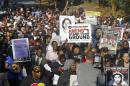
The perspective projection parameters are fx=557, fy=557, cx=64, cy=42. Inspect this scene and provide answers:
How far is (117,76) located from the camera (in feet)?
35.3

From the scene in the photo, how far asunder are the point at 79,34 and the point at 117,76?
1627 millimetres

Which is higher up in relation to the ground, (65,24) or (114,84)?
(65,24)

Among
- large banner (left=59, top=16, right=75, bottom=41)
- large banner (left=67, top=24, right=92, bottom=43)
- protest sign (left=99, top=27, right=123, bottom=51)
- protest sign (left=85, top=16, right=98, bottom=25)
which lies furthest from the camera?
protest sign (left=85, top=16, right=98, bottom=25)

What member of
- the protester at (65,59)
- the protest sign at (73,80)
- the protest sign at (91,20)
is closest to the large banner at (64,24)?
the protester at (65,59)

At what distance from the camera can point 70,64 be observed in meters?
11.3

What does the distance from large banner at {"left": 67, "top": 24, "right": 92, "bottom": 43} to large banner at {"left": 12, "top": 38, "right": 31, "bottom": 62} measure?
3.27 feet

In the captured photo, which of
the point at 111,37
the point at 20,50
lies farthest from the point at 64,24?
the point at 20,50

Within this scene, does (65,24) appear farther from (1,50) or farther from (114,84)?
(114,84)

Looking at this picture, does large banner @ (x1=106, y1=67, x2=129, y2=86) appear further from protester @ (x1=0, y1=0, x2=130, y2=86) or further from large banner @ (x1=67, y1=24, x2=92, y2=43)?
large banner @ (x1=67, y1=24, x2=92, y2=43)

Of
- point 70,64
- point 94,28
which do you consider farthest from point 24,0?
point 70,64

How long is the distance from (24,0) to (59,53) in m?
20.2

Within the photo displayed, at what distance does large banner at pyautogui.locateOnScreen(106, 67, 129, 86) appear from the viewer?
34.9 ft

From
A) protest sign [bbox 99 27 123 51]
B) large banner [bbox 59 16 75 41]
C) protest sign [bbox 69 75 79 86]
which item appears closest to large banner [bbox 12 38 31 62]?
large banner [bbox 59 16 75 41]

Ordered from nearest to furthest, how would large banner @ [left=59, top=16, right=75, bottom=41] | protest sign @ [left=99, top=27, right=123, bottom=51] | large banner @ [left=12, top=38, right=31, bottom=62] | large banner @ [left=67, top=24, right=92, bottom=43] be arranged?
1. large banner @ [left=12, top=38, right=31, bottom=62]
2. large banner @ [left=67, top=24, right=92, bottom=43]
3. protest sign @ [left=99, top=27, right=123, bottom=51]
4. large banner @ [left=59, top=16, right=75, bottom=41]
